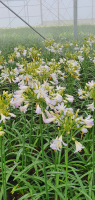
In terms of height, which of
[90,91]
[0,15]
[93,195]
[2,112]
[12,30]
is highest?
[0,15]

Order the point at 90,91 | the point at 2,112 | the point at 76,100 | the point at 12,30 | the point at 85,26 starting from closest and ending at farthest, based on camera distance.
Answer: the point at 2,112 → the point at 90,91 → the point at 76,100 → the point at 12,30 → the point at 85,26

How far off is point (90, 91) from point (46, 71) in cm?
91

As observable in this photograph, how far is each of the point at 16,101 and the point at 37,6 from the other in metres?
8.22

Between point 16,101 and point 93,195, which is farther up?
point 16,101

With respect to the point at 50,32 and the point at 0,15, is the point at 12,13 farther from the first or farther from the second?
the point at 50,32

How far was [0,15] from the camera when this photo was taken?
7324 mm

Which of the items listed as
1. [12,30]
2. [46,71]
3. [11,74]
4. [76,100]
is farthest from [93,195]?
[12,30]

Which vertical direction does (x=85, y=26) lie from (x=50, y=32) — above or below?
above

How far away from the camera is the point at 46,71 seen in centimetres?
244

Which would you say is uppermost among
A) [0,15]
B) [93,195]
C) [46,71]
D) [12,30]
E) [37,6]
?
[37,6]

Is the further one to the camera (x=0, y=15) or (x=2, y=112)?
(x=0, y=15)

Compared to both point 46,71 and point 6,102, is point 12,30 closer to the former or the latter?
point 46,71

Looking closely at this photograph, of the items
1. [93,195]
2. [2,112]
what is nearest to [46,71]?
[2,112]

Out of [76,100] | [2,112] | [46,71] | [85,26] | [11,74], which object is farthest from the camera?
[85,26]
